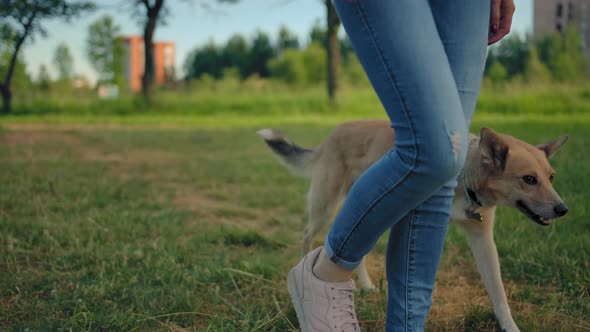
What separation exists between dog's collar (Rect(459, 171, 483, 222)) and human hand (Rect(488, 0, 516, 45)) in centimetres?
59

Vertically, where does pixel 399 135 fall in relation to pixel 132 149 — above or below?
above

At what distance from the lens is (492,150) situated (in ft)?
7.15

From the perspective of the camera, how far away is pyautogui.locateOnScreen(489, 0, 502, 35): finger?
1.79 metres

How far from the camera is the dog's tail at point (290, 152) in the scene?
3.33 m

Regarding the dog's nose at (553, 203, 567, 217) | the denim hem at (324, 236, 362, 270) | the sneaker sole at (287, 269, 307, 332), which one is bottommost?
the sneaker sole at (287, 269, 307, 332)

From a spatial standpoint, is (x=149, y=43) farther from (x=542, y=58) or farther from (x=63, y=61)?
(x=63, y=61)

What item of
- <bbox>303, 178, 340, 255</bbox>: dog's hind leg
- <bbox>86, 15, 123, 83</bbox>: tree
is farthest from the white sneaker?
<bbox>86, 15, 123, 83</bbox>: tree

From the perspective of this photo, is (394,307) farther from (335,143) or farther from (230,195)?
(230,195)

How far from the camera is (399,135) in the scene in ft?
4.97

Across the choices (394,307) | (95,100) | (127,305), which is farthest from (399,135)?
(95,100)

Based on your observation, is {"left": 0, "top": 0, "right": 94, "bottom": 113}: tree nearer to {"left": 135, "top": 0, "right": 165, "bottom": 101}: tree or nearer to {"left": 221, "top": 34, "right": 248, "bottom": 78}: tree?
{"left": 135, "top": 0, "right": 165, "bottom": 101}: tree

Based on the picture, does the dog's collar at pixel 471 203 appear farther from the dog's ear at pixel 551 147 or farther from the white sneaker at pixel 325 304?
the white sneaker at pixel 325 304

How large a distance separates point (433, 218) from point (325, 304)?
44cm

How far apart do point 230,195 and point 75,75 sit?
4512 centimetres
